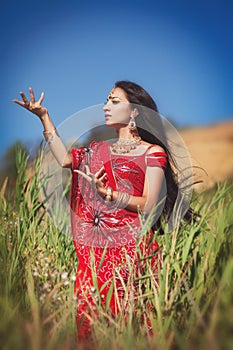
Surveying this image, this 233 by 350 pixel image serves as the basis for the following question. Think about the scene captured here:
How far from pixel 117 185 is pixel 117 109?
1.07ft

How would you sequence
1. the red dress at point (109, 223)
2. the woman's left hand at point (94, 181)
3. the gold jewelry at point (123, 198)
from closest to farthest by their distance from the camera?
the woman's left hand at point (94, 181) → the gold jewelry at point (123, 198) → the red dress at point (109, 223)

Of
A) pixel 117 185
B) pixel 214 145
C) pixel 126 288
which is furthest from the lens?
pixel 214 145

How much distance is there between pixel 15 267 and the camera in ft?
5.78

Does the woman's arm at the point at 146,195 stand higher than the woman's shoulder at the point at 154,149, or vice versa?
the woman's shoulder at the point at 154,149

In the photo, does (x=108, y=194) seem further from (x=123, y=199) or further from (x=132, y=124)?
(x=132, y=124)

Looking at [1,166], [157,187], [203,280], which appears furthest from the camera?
[1,166]

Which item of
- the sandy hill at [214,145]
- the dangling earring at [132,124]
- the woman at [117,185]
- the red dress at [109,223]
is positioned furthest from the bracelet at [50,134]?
the sandy hill at [214,145]

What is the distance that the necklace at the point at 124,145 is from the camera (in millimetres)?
2078

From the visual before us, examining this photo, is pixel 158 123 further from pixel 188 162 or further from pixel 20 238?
pixel 20 238

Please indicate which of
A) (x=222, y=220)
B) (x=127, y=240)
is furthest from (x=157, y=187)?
(x=222, y=220)

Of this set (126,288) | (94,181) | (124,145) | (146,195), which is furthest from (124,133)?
(126,288)

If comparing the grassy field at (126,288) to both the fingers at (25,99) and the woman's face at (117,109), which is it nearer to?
the fingers at (25,99)

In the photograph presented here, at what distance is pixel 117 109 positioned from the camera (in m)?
2.04

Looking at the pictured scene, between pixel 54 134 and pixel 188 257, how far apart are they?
79cm
